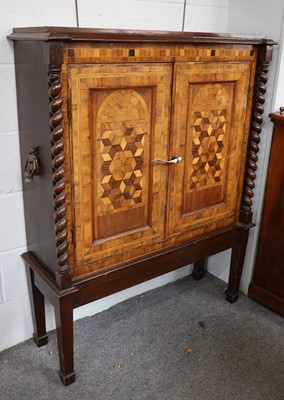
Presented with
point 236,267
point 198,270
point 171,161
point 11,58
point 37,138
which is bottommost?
point 198,270

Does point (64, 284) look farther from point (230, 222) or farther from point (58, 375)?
point (230, 222)

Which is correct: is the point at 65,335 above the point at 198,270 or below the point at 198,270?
above

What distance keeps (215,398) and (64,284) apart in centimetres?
80

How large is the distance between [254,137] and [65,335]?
48.1 inches

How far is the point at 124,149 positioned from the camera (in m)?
1.60

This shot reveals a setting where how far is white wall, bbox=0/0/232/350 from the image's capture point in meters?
1.65

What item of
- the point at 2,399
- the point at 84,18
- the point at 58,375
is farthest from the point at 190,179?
the point at 2,399

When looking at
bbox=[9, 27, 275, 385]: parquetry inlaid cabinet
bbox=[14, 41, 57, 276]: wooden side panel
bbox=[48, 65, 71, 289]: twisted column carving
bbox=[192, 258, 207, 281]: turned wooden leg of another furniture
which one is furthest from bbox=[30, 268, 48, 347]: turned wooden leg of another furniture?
bbox=[192, 258, 207, 281]: turned wooden leg of another furniture

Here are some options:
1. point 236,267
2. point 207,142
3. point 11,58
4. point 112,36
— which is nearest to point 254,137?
point 207,142

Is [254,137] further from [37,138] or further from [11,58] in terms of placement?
[11,58]

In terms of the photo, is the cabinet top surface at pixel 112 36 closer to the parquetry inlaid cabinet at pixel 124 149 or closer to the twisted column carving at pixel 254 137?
the parquetry inlaid cabinet at pixel 124 149

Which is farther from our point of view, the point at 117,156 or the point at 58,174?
Answer: the point at 117,156

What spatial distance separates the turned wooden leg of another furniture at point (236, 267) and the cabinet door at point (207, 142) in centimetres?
20

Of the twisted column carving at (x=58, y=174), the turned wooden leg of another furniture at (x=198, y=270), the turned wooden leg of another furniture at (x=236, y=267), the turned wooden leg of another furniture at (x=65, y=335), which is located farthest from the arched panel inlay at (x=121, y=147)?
the turned wooden leg of another furniture at (x=198, y=270)
